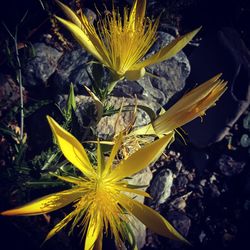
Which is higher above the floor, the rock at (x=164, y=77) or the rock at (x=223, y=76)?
the rock at (x=164, y=77)

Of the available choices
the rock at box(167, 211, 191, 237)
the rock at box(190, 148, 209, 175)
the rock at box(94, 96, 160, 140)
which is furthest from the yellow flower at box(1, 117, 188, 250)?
the rock at box(190, 148, 209, 175)

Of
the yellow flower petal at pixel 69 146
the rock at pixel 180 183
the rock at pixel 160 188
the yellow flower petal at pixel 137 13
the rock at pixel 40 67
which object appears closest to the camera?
the yellow flower petal at pixel 69 146

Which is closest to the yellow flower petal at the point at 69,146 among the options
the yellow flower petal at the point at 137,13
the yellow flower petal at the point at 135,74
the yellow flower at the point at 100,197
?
the yellow flower at the point at 100,197

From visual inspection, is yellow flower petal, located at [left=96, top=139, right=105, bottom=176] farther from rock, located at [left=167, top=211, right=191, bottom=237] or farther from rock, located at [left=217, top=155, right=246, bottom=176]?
rock, located at [left=217, top=155, right=246, bottom=176]

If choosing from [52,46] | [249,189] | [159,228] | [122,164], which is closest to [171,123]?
[122,164]

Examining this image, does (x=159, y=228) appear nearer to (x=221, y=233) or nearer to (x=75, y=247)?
(x=75, y=247)

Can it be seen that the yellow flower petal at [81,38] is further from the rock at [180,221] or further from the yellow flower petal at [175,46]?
the rock at [180,221]

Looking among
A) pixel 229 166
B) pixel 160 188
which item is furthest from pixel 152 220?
pixel 229 166
